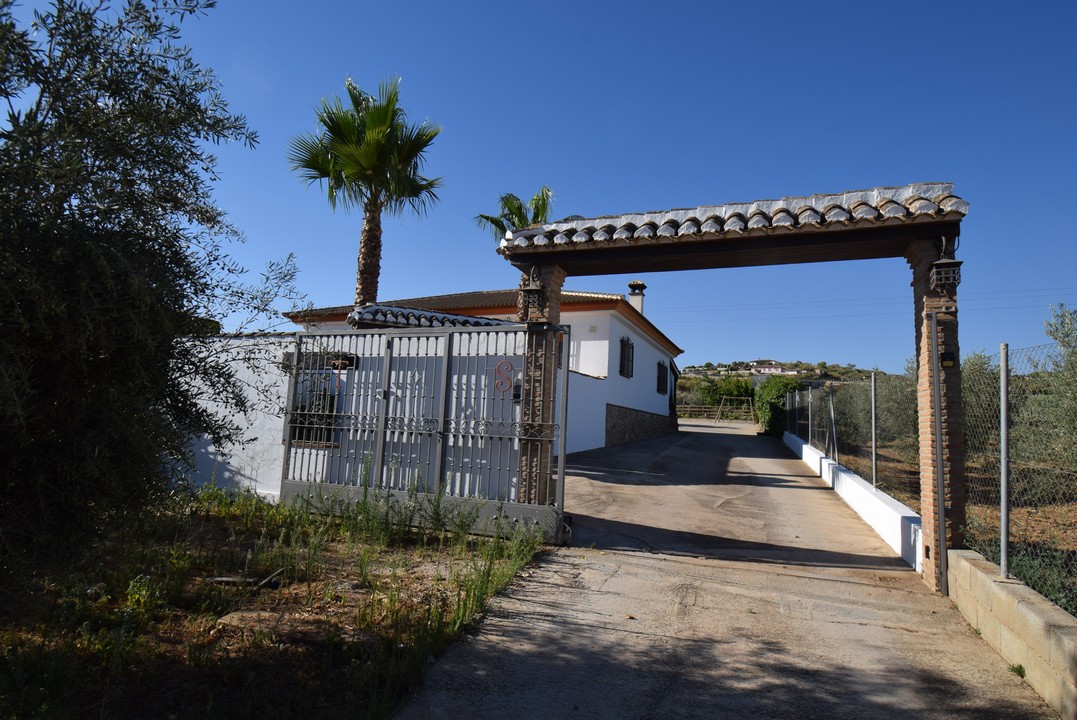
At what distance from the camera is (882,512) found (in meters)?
7.25

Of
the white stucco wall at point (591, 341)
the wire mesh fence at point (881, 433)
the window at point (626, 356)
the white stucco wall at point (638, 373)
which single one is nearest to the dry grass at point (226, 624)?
the wire mesh fence at point (881, 433)

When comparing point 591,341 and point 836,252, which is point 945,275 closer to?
point 836,252

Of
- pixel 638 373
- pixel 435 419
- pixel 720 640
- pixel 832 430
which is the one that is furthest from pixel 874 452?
pixel 638 373

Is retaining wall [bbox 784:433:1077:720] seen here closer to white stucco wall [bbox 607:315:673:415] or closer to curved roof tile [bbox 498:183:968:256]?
curved roof tile [bbox 498:183:968:256]

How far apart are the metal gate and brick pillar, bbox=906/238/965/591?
132 inches

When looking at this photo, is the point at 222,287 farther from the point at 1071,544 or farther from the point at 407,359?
the point at 1071,544

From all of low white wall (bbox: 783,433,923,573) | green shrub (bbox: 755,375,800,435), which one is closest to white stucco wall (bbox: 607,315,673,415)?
green shrub (bbox: 755,375,800,435)

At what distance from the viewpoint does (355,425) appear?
767cm

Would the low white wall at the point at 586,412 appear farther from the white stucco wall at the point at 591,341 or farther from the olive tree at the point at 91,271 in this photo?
the olive tree at the point at 91,271

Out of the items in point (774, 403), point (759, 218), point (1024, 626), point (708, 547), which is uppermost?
point (759, 218)

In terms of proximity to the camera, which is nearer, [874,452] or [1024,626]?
[1024,626]

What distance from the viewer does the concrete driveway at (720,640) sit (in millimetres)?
3254

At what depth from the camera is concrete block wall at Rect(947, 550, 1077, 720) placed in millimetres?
3104

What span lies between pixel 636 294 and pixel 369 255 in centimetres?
1404
